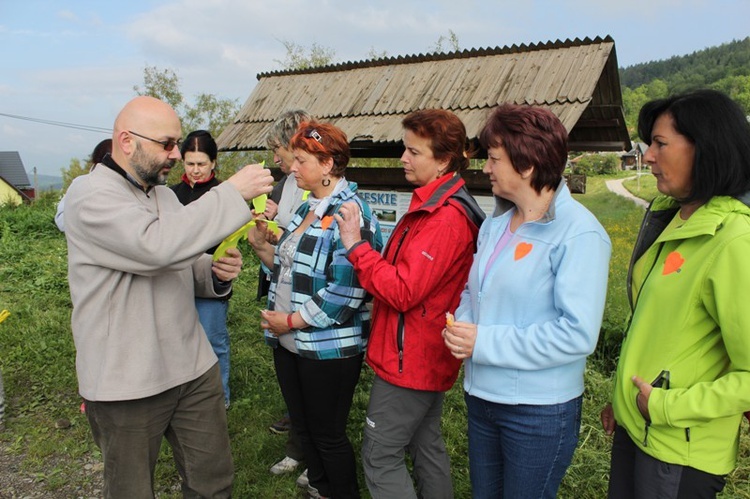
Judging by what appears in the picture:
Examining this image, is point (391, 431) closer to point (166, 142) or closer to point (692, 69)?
point (166, 142)

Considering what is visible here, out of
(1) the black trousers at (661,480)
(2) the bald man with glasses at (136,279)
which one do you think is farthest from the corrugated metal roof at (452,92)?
(2) the bald man with glasses at (136,279)

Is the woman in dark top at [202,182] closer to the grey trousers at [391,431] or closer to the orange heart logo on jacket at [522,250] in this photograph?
the grey trousers at [391,431]

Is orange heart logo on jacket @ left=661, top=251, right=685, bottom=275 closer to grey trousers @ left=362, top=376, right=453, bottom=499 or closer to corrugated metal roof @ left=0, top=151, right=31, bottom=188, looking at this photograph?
grey trousers @ left=362, top=376, right=453, bottom=499

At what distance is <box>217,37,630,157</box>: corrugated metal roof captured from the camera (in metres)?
4.38

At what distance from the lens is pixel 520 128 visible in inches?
79.4

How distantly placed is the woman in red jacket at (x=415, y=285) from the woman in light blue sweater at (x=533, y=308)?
0.30 meters

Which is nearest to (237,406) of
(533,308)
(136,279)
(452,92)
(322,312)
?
(322,312)

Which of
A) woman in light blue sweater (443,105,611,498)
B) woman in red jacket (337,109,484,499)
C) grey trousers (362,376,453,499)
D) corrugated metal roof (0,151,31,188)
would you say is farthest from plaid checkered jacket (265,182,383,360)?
corrugated metal roof (0,151,31,188)

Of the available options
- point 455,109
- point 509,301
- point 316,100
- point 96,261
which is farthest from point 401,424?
point 316,100

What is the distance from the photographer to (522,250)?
A: 2025 millimetres

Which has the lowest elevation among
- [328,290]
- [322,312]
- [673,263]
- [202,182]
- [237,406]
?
[237,406]

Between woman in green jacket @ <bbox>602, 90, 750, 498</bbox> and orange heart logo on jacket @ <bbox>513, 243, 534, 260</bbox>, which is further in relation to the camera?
orange heart logo on jacket @ <bbox>513, 243, 534, 260</bbox>

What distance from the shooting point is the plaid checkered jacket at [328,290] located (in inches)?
106

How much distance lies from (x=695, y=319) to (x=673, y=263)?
21 cm
